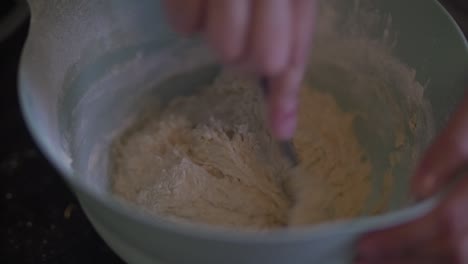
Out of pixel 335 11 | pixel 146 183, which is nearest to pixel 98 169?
pixel 146 183

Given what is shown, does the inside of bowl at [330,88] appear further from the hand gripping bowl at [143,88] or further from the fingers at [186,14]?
the fingers at [186,14]

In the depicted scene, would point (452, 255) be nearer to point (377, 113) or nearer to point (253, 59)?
point (253, 59)

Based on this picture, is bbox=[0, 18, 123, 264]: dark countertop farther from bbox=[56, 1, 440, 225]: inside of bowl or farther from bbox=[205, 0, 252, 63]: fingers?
bbox=[205, 0, 252, 63]: fingers

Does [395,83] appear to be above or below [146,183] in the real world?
above

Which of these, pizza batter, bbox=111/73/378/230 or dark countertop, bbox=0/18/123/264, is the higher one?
pizza batter, bbox=111/73/378/230

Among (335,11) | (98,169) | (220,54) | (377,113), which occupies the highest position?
(220,54)

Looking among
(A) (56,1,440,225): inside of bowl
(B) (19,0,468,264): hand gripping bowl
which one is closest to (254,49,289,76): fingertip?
(B) (19,0,468,264): hand gripping bowl
